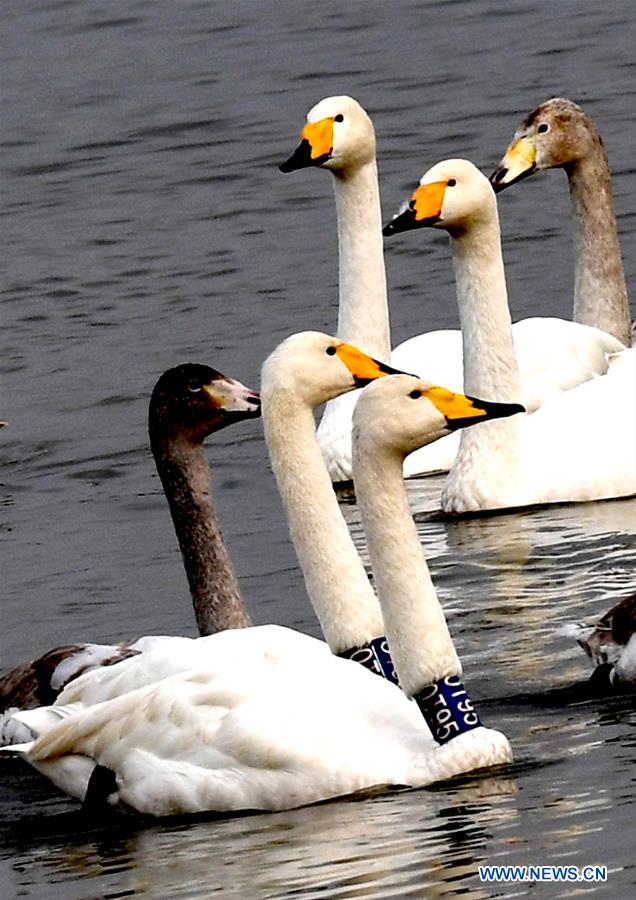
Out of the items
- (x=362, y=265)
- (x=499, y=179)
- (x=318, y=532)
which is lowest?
(x=318, y=532)

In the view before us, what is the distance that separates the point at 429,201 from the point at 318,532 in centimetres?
387

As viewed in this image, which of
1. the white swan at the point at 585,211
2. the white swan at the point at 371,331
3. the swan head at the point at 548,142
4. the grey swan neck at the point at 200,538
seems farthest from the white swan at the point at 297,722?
the white swan at the point at 585,211

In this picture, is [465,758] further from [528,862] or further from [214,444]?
[214,444]

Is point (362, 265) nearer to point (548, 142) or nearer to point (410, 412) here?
point (548, 142)

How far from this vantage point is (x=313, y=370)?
9.60 m

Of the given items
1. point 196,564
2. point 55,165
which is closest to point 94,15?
point 55,165

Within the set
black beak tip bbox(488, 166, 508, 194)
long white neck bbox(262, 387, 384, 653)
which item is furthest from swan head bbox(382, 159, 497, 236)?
long white neck bbox(262, 387, 384, 653)

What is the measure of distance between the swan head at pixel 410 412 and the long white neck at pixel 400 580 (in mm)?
67

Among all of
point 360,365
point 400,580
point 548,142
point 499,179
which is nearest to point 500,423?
point 499,179

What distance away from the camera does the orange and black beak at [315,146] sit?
572 inches

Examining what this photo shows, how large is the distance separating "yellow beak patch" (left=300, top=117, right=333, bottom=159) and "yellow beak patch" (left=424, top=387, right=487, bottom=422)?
19.1 ft

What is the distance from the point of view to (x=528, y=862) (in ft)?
24.6

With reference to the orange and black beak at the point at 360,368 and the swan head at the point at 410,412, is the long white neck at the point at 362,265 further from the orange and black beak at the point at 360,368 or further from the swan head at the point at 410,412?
the swan head at the point at 410,412

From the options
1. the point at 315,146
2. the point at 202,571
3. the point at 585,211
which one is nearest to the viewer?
the point at 202,571
